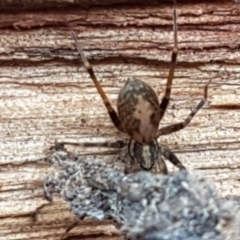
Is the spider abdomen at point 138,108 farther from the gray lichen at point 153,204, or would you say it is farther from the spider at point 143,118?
the gray lichen at point 153,204

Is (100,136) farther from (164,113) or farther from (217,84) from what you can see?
(217,84)

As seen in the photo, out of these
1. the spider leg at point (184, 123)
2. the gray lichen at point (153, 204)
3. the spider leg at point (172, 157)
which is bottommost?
the gray lichen at point (153, 204)

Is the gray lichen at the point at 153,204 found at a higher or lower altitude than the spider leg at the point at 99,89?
lower

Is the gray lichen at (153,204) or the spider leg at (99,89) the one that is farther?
the spider leg at (99,89)

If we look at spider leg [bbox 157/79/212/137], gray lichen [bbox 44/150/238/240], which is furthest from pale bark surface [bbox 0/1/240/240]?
gray lichen [bbox 44/150/238/240]

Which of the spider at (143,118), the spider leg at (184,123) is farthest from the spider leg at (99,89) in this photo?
the spider leg at (184,123)

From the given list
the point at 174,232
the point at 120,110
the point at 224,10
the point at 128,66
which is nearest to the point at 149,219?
the point at 174,232
